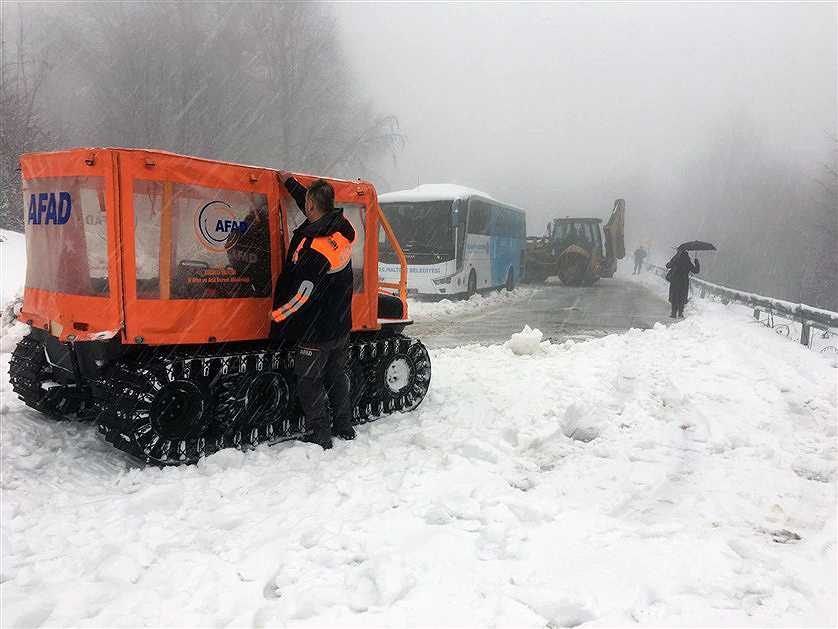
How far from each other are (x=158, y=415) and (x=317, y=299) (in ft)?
4.93

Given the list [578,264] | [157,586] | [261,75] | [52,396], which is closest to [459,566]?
[157,586]

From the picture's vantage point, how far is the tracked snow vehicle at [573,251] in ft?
89.4

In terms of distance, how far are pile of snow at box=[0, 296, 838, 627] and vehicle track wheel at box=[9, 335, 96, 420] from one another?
0.16 m

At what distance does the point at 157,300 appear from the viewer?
187 inches

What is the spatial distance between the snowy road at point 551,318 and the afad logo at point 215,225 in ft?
20.8

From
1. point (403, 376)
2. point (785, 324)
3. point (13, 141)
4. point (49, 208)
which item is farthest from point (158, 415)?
point (13, 141)

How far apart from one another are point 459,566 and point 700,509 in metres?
1.91

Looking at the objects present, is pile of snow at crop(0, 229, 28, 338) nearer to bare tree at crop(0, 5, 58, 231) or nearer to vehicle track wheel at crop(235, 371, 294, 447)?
bare tree at crop(0, 5, 58, 231)

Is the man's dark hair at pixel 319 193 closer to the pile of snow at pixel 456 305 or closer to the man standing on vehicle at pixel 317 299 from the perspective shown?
the man standing on vehicle at pixel 317 299

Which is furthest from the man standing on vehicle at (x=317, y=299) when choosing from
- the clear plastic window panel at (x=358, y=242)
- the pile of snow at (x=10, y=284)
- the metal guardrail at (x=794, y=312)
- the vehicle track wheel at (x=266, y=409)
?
the metal guardrail at (x=794, y=312)

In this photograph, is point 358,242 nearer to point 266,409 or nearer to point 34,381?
point 266,409

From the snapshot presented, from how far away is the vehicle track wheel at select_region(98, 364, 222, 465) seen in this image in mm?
4637

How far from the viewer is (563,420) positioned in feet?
20.5

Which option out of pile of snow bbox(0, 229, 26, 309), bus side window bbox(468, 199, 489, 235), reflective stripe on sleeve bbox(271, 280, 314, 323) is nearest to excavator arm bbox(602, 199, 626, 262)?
bus side window bbox(468, 199, 489, 235)
